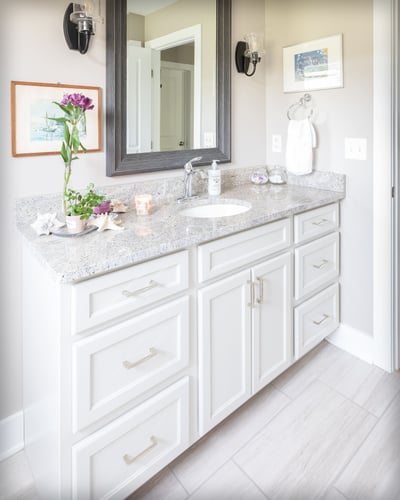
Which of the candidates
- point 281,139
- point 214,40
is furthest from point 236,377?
point 214,40

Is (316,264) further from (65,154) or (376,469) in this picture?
(65,154)

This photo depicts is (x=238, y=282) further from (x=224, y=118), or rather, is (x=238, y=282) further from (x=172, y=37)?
(x=172, y=37)

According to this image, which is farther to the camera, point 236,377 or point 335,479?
point 236,377

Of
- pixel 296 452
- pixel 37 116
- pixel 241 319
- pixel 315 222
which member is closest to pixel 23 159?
pixel 37 116

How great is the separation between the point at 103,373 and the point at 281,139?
1.78 m

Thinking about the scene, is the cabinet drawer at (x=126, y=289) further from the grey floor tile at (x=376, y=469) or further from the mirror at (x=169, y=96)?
the grey floor tile at (x=376, y=469)

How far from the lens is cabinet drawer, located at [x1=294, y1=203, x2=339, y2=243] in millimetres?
1815

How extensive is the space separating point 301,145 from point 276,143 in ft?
0.90

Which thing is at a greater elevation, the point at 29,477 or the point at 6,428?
the point at 6,428

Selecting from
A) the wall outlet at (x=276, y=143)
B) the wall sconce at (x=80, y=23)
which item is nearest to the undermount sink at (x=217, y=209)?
the wall outlet at (x=276, y=143)

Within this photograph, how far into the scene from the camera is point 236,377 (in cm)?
158

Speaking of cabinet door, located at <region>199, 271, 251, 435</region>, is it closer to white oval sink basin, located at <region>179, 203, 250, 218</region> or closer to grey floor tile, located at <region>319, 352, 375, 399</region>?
white oval sink basin, located at <region>179, 203, 250, 218</region>

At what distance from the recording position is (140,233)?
1344mm

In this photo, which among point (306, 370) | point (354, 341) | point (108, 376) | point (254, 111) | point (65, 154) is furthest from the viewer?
point (254, 111)
